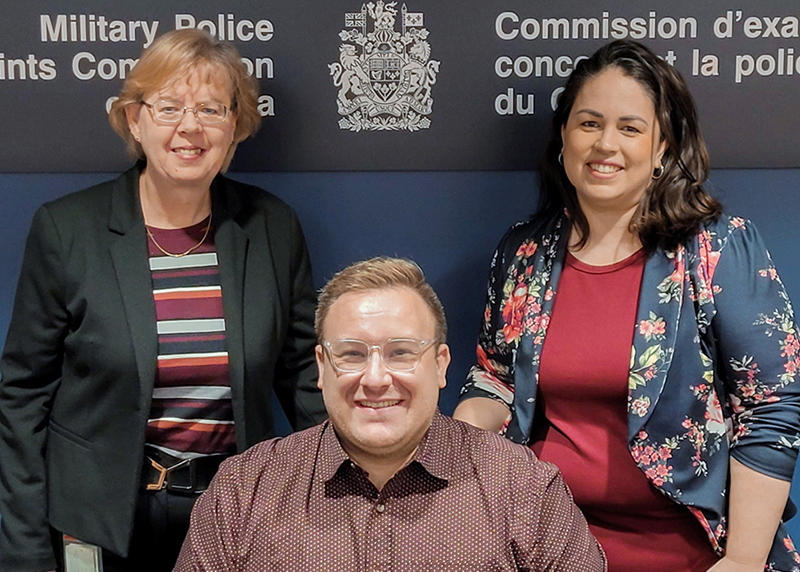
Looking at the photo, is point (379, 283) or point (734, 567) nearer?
point (379, 283)

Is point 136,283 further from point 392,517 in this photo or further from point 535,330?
point 535,330

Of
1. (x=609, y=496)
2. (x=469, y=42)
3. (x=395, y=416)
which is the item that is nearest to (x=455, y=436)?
(x=395, y=416)

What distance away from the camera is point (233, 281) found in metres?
2.20

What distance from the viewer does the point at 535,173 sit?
2.56 m

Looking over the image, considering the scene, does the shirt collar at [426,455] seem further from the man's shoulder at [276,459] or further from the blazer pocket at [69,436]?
the blazer pocket at [69,436]

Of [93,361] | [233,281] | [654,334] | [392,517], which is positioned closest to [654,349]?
[654,334]

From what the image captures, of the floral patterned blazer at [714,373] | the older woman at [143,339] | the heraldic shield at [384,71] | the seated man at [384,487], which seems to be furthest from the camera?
the heraldic shield at [384,71]

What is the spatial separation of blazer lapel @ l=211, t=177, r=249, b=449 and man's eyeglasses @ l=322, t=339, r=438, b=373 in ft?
1.35

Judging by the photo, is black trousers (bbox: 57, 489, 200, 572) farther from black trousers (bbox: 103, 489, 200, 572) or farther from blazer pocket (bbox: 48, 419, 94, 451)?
blazer pocket (bbox: 48, 419, 94, 451)

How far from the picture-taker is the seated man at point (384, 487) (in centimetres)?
179

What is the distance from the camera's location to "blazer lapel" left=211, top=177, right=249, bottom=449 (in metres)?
2.16

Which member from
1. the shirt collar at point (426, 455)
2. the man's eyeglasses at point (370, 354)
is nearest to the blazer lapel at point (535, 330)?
the shirt collar at point (426, 455)

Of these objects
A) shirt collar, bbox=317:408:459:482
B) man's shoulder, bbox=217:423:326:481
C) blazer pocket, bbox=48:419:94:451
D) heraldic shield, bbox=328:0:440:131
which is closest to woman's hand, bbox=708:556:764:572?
shirt collar, bbox=317:408:459:482

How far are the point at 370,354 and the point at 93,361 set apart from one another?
70 cm
